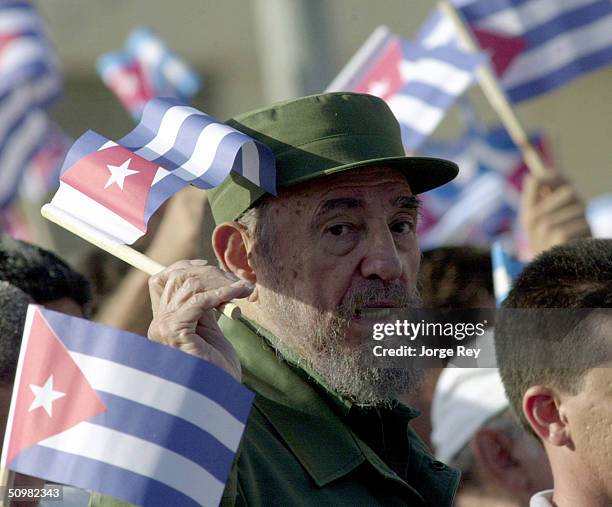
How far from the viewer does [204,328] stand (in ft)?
9.55

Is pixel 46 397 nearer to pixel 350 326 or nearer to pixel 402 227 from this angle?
pixel 350 326

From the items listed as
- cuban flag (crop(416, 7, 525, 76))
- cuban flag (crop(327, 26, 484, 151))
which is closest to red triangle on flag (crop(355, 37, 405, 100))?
cuban flag (crop(327, 26, 484, 151))

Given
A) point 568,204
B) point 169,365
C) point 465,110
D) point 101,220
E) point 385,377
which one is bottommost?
point 169,365

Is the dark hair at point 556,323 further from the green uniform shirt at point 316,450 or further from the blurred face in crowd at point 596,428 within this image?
the green uniform shirt at point 316,450

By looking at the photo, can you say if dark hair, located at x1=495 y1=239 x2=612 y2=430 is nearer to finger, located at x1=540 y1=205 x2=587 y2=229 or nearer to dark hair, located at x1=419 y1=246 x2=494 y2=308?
dark hair, located at x1=419 y1=246 x2=494 y2=308

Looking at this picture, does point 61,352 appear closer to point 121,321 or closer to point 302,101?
point 302,101

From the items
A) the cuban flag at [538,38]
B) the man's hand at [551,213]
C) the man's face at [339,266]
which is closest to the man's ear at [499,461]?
the man's face at [339,266]

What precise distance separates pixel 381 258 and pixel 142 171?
537mm

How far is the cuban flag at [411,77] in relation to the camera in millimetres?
5629

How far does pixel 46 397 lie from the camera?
2.84 meters

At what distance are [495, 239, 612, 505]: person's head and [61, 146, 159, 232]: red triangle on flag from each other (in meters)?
0.79

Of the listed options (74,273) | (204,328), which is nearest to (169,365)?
(204,328)

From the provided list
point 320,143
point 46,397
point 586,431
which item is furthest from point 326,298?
point 46,397

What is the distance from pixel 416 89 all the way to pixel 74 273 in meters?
1.97
